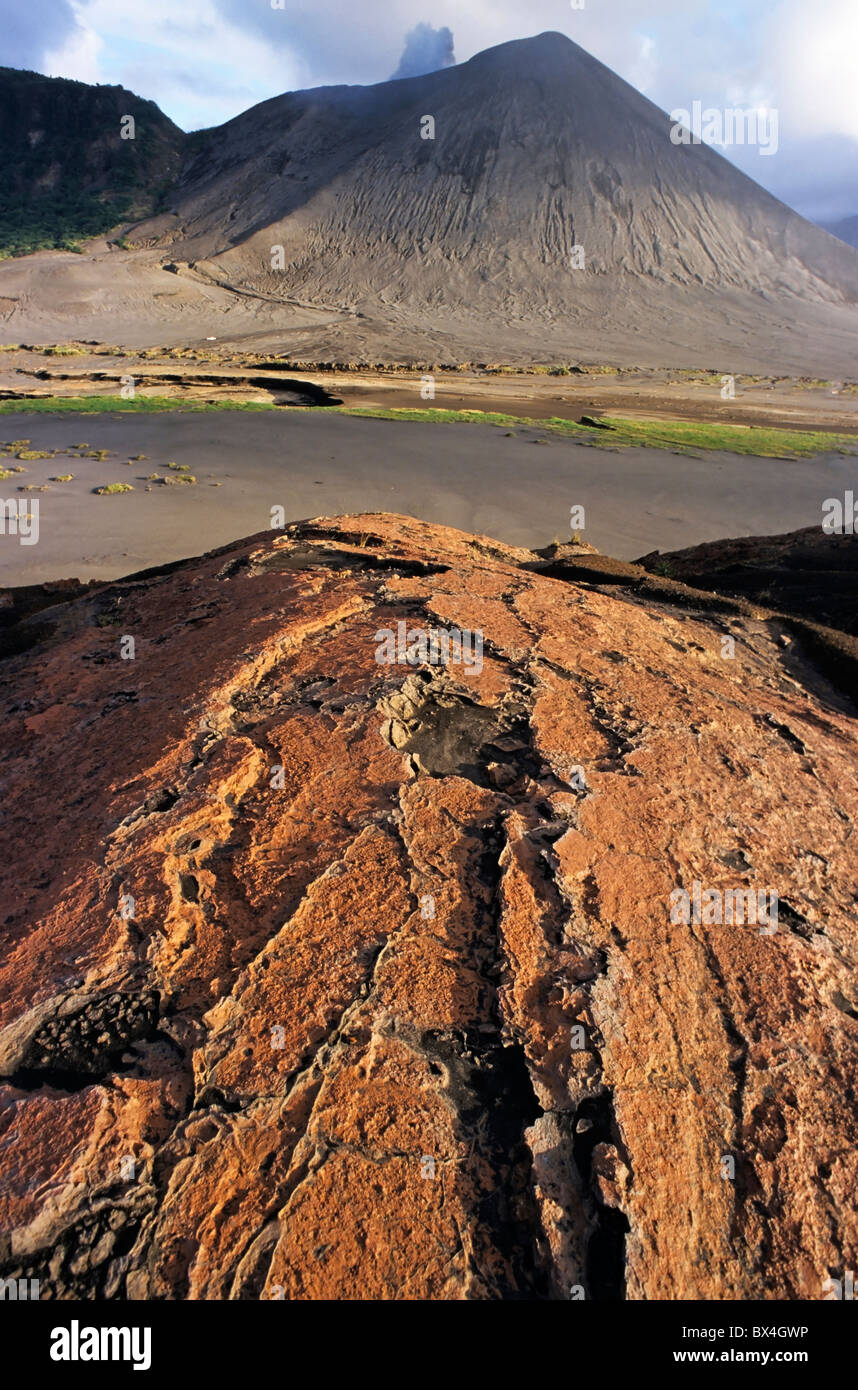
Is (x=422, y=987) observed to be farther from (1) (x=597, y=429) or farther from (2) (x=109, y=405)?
(2) (x=109, y=405)

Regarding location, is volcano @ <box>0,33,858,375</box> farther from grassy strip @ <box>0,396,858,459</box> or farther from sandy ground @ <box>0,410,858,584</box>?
sandy ground @ <box>0,410,858,584</box>

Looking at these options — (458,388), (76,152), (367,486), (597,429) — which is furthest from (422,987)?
(76,152)

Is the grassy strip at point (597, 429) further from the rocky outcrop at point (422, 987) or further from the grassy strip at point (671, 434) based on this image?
the rocky outcrop at point (422, 987)

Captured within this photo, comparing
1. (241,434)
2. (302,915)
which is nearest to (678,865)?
(302,915)

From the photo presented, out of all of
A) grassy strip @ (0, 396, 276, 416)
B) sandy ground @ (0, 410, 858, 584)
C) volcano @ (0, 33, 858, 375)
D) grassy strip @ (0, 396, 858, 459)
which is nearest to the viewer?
sandy ground @ (0, 410, 858, 584)

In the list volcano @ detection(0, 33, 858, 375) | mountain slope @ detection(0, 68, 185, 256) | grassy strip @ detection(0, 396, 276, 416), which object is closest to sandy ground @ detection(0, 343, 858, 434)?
grassy strip @ detection(0, 396, 276, 416)
